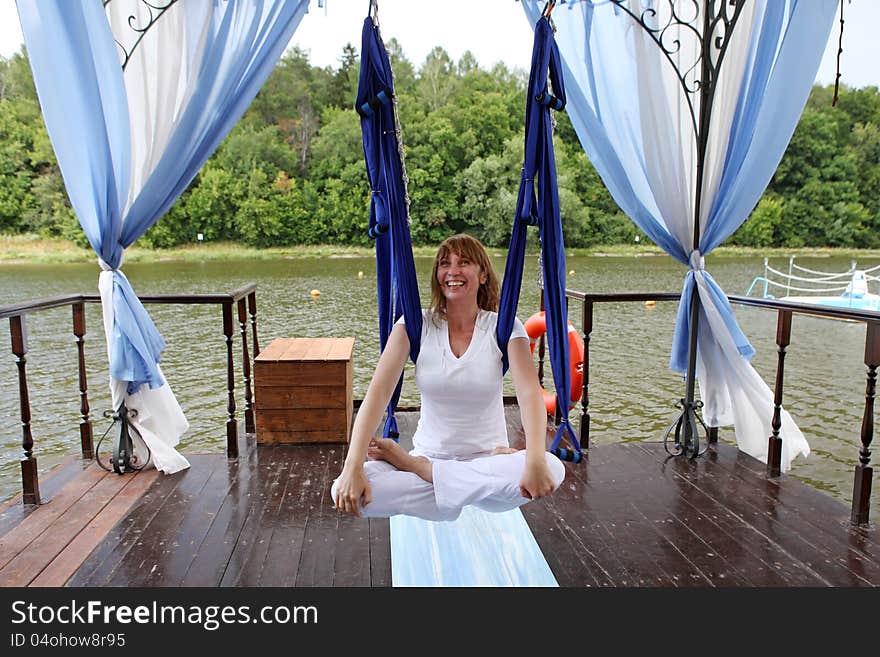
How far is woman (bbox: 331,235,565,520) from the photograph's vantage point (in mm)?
1634

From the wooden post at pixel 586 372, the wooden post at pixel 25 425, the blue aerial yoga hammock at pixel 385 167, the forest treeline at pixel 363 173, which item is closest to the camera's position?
the blue aerial yoga hammock at pixel 385 167

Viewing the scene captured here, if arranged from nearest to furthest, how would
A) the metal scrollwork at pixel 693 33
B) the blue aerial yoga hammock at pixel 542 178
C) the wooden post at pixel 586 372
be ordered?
the blue aerial yoga hammock at pixel 542 178 < the metal scrollwork at pixel 693 33 < the wooden post at pixel 586 372

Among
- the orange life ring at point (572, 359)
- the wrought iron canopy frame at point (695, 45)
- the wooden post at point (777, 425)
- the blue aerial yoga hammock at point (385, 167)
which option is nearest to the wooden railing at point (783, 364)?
the wooden post at point (777, 425)

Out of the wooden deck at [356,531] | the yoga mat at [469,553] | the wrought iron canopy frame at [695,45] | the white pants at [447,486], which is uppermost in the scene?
the wrought iron canopy frame at [695,45]

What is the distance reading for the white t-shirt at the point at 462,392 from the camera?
1.75 metres

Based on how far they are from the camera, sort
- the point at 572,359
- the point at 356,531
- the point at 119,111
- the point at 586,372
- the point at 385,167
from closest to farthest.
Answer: the point at 385,167 < the point at 356,531 < the point at 119,111 < the point at 586,372 < the point at 572,359

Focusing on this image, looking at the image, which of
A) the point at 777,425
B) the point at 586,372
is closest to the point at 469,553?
the point at 586,372

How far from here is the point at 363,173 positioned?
21766 mm

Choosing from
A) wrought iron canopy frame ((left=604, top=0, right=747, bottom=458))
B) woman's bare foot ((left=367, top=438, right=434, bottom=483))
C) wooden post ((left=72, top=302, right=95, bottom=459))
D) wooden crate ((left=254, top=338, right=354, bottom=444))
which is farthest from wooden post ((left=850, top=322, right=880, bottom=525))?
wooden post ((left=72, top=302, right=95, bottom=459))

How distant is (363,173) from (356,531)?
20527mm

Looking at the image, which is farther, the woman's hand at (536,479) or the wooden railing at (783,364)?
the wooden railing at (783,364)

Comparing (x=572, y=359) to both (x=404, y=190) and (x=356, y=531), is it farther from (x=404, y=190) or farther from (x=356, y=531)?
(x=404, y=190)

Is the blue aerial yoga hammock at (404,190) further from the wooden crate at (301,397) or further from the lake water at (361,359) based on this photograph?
the lake water at (361,359)

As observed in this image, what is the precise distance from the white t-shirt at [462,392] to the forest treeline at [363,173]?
→ 16902 millimetres
